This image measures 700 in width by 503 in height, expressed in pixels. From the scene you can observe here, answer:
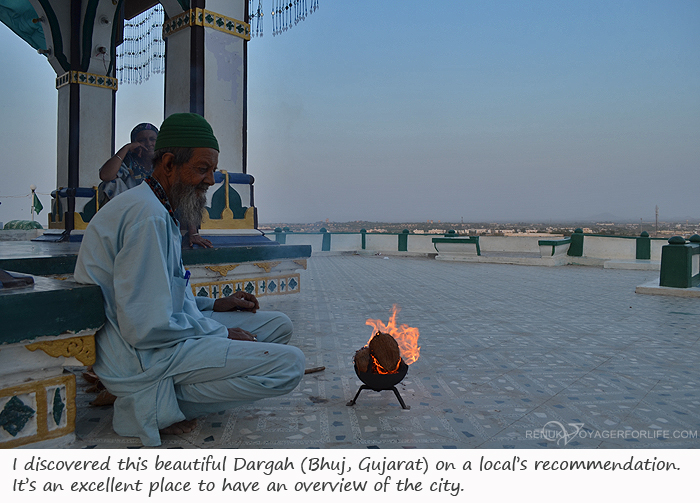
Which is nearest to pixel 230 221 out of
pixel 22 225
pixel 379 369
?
pixel 379 369

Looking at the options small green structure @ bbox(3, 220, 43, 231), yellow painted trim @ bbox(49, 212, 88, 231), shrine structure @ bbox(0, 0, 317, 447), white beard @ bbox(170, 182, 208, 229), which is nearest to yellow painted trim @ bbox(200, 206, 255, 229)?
shrine structure @ bbox(0, 0, 317, 447)

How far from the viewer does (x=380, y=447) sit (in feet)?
6.48

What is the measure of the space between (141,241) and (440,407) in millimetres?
1733

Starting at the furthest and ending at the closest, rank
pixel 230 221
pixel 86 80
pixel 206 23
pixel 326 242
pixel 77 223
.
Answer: pixel 326 242
pixel 86 80
pixel 77 223
pixel 230 221
pixel 206 23

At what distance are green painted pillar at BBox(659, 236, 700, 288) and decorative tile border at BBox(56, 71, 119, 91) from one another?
384 inches

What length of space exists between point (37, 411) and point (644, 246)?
14.4 meters

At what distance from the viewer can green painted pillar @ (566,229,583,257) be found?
13.2m

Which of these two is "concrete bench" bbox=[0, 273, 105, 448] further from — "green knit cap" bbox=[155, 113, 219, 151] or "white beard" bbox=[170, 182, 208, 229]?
"green knit cap" bbox=[155, 113, 219, 151]

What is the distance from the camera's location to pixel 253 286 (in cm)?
575

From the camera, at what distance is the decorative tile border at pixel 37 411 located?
1.69 m

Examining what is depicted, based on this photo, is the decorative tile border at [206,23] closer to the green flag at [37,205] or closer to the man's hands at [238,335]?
the man's hands at [238,335]

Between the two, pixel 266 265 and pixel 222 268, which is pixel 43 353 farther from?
pixel 266 265

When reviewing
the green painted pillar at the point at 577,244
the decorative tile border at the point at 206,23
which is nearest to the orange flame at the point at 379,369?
the decorative tile border at the point at 206,23
